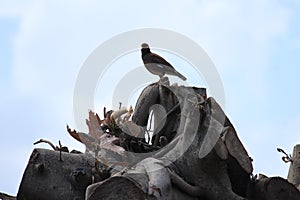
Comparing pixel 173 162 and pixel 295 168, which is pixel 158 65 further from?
pixel 295 168

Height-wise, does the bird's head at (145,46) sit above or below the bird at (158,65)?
above

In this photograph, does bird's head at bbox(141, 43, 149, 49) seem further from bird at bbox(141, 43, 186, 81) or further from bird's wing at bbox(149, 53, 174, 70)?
bird's wing at bbox(149, 53, 174, 70)

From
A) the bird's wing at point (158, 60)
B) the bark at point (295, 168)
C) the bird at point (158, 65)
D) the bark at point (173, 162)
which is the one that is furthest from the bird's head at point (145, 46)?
the bark at point (295, 168)

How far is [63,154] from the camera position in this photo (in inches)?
269

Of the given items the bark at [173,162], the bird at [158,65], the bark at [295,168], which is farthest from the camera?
the bark at [295,168]

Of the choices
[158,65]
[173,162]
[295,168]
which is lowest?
[173,162]

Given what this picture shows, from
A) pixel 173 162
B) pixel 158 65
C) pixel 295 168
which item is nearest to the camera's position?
pixel 173 162

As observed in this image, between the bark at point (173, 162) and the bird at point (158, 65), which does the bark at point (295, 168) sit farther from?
the bird at point (158, 65)

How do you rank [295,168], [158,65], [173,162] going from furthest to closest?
[295,168]
[158,65]
[173,162]

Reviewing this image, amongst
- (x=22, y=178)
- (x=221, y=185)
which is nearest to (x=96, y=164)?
(x=22, y=178)

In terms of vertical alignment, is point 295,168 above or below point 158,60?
below

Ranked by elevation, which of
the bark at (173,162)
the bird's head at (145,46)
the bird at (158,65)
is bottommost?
the bark at (173,162)

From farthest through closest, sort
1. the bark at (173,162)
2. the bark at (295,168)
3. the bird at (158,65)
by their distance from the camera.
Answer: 1. the bark at (295,168)
2. the bird at (158,65)
3. the bark at (173,162)

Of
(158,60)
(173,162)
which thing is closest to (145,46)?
(158,60)
